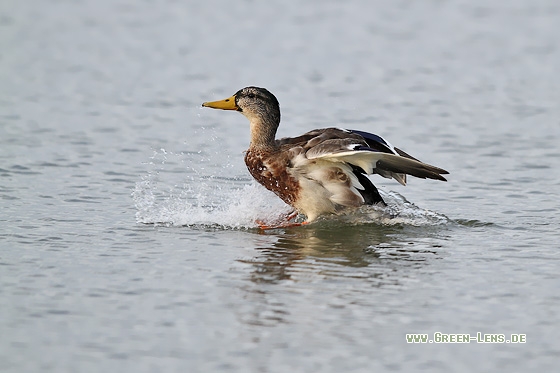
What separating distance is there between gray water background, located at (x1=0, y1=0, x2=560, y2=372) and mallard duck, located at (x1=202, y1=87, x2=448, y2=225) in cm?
31

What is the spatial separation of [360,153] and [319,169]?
729 millimetres

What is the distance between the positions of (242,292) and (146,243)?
1.66m

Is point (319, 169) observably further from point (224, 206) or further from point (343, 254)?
point (224, 206)

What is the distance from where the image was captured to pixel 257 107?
425 inches

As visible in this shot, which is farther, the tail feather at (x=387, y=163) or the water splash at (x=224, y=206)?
the water splash at (x=224, y=206)

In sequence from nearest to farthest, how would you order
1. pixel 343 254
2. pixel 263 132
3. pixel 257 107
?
pixel 343 254 < pixel 263 132 < pixel 257 107

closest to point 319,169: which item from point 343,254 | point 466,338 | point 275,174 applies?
point 275,174

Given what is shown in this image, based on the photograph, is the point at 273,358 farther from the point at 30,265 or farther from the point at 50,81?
the point at 50,81

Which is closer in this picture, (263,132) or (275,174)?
(275,174)

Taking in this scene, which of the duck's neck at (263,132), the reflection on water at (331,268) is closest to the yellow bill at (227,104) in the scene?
the duck's neck at (263,132)

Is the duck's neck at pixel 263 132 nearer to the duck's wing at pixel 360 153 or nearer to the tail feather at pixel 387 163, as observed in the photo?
the duck's wing at pixel 360 153

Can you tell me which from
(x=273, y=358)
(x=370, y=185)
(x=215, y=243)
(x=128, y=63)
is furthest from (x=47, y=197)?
(x=128, y=63)

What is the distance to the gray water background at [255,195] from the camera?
7.12m

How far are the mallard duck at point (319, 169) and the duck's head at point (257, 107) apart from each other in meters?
0.02
